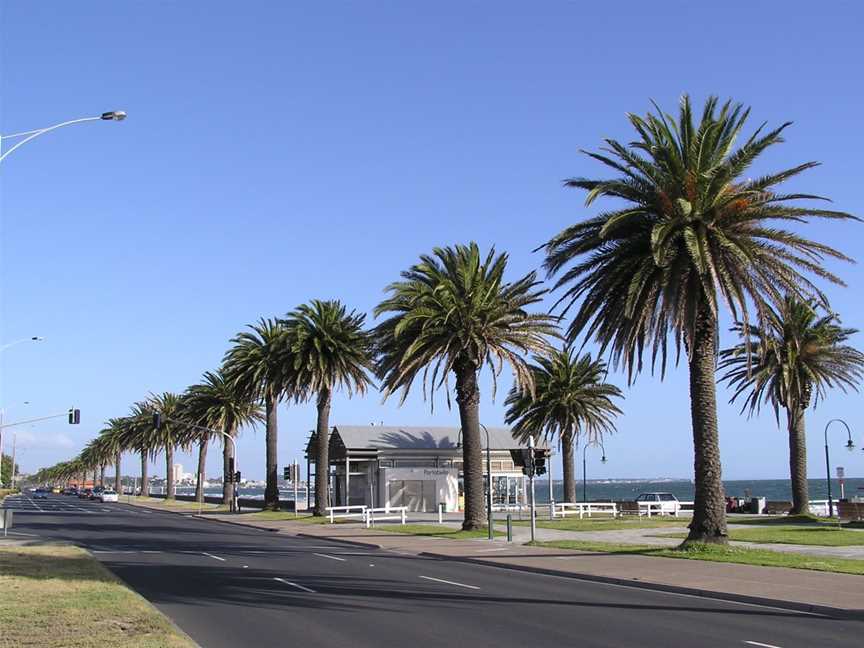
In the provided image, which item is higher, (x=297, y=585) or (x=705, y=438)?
(x=705, y=438)

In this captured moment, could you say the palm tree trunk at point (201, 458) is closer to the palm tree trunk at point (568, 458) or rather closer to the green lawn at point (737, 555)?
the palm tree trunk at point (568, 458)

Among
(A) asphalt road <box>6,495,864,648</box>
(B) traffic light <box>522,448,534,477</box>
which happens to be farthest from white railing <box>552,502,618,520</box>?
(A) asphalt road <box>6,495,864,648</box>

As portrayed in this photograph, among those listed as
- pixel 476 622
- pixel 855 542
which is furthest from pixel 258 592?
pixel 855 542

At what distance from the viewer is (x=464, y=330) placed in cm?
3900

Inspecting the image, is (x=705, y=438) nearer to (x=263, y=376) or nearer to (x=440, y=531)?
(x=440, y=531)

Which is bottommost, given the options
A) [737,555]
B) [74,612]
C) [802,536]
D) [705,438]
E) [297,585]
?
[802,536]

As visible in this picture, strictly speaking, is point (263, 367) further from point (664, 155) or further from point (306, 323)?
point (664, 155)

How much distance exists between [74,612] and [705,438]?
61.4 feet

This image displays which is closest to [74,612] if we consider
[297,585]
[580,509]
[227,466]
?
[297,585]

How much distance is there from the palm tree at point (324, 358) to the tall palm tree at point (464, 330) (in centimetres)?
1316

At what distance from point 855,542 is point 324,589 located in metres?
19.2

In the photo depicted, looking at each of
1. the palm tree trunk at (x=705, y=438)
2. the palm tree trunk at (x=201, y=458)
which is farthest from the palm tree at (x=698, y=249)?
the palm tree trunk at (x=201, y=458)

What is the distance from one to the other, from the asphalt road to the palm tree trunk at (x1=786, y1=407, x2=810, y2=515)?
26297mm

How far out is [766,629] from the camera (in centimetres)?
1393
